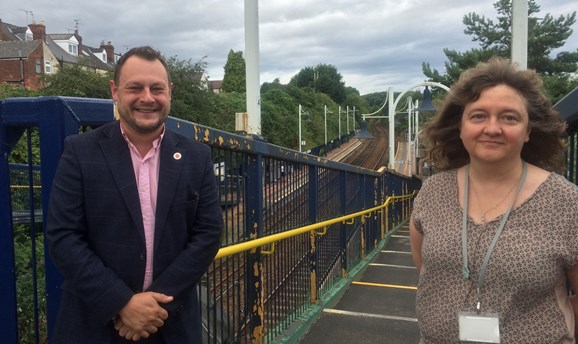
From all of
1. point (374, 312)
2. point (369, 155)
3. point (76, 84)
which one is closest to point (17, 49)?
point (76, 84)

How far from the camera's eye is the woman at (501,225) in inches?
67.7

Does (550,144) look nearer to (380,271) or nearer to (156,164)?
(156,164)

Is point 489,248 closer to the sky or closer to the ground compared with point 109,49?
closer to the ground

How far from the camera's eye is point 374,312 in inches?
214

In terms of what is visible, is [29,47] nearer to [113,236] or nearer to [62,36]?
[62,36]

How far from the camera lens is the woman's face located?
1812mm

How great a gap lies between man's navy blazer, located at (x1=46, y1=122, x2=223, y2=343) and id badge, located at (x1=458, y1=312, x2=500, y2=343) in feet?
3.12

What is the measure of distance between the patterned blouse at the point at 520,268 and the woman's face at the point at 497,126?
0.19m

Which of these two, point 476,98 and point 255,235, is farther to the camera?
point 255,235

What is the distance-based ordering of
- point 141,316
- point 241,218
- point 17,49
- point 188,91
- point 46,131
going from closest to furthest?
point 141,316, point 46,131, point 241,218, point 188,91, point 17,49

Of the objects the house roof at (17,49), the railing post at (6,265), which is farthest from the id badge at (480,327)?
the house roof at (17,49)

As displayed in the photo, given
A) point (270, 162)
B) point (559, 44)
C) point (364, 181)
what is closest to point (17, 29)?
point (559, 44)

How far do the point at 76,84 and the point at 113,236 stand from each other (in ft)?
63.0

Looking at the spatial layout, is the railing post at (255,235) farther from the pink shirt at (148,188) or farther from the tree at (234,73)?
the tree at (234,73)
